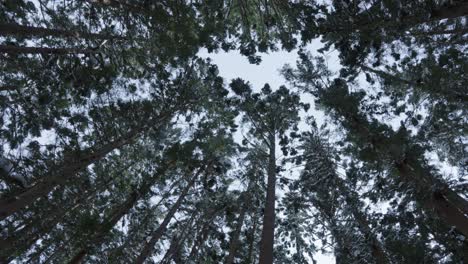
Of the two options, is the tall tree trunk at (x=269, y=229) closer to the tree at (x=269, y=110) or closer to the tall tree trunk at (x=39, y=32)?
the tree at (x=269, y=110)

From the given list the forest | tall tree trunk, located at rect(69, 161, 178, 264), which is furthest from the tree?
tall tree trunk, located at rect(69, 161, 178, 264)

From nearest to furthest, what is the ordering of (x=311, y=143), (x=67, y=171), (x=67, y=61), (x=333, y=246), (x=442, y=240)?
1. (x=67, y=171)
2. (x=67, y=61)
3. (x=442, y=240)
4. (x=333, y=246)
5. (x=311, y=143)

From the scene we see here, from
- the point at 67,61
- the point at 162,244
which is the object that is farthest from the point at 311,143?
the point at 67,61

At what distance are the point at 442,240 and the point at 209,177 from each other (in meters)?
8.36

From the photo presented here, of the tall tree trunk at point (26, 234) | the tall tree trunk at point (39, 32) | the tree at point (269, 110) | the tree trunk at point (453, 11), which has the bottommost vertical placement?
the tall tree trunk at point (26, 234)

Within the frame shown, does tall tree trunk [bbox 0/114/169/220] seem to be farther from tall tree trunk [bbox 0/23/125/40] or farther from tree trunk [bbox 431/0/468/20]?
tree trunk [bbox 431/0/468/20]

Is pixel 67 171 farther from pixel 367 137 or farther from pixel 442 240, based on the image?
pixel 442 240

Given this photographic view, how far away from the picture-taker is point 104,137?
1066 cm

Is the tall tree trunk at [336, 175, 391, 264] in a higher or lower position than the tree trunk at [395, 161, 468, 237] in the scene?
higher

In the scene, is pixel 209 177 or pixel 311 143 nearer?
pixel 209 177

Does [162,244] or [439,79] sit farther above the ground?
[439,79]

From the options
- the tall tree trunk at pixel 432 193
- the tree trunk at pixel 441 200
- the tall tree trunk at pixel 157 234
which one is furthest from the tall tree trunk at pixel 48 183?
the tree trunk at pixel 441 200

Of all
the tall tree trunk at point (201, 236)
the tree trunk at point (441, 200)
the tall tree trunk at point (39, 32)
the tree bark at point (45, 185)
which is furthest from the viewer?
the tall tree trunk at point (201, 236)

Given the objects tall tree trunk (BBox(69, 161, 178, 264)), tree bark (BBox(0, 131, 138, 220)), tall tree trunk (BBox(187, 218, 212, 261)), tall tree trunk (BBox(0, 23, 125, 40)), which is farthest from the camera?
tall tree trunk (BBox(187, 218, 212, 261))
